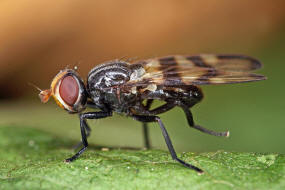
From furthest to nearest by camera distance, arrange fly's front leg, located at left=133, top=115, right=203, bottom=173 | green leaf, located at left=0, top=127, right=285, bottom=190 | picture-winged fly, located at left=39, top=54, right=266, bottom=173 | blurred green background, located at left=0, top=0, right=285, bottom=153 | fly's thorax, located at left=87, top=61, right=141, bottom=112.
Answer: blurred green background, located at left=0, top=0, right=285, bottom=153, fly's thorax, located at left=87, top=61, right=141, bottom=112, picture-winged fly, located at left=39, top=54, right=266, bottom=173, fly's front leg, located at left=133, top=115, right=203, bottom=173, green leaf, located at left=0, top=127, right=285, bottom=190

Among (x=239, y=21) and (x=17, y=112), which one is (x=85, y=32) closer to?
(x=17, y=112)

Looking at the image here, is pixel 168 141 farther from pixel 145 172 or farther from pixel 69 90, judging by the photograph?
pixel 69 90

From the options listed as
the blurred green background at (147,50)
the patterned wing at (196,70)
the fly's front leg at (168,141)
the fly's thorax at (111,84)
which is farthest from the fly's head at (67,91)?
the blurred green background at (147,50)

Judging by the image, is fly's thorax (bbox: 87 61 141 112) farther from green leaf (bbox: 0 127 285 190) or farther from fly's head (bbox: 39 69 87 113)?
green leaf (bbox: 0 127 285 190)

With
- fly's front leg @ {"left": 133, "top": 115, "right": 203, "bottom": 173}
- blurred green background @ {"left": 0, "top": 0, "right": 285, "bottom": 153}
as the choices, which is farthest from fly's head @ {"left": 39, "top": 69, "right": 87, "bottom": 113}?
blurred green background @ {"left": 0, "top": 0, "right": 285, "bottom": 153}

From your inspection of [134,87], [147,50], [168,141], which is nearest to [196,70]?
[134,87]

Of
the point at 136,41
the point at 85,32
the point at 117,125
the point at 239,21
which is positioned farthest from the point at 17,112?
the point at 239,21
